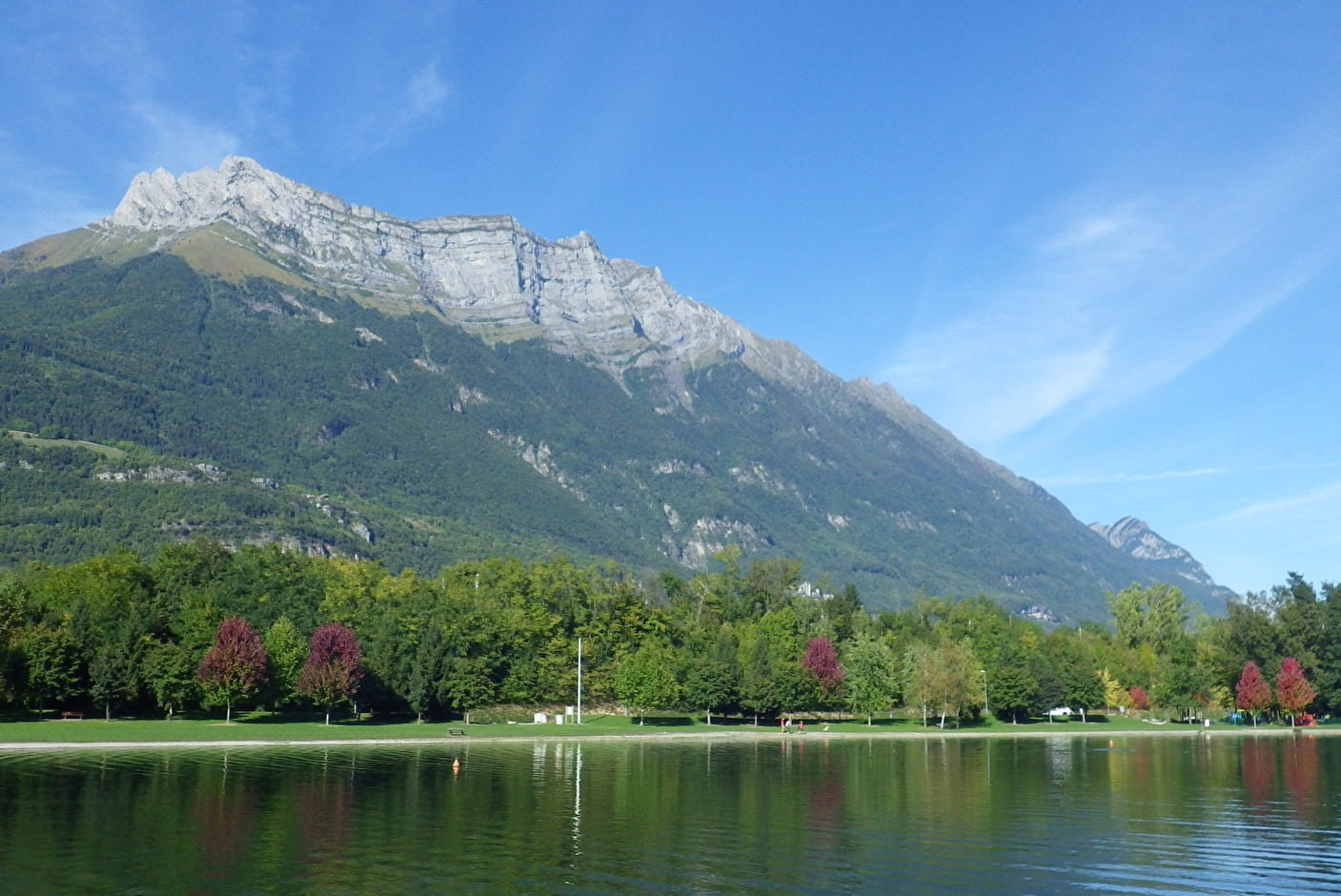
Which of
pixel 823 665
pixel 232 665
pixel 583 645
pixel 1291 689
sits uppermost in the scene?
pixel 583 645

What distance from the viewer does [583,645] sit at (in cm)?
15238

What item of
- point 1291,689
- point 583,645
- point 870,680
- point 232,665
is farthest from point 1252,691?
point 232,665

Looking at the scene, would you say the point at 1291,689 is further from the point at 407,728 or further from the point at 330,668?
the point at 330,668

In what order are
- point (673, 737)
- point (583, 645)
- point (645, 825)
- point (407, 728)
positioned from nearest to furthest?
point (645, 825) < point (407, 728) < point (673, 737) < point (583, 645)

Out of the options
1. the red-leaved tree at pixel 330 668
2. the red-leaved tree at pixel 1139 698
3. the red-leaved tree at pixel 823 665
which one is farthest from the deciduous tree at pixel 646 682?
the red-leaved tree at pixel 1139 698

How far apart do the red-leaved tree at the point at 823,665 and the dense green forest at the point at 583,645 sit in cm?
27

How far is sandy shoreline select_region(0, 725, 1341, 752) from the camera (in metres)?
89.1

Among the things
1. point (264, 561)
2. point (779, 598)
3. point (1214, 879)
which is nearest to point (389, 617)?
point (264, 561)

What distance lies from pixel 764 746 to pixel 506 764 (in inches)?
1429

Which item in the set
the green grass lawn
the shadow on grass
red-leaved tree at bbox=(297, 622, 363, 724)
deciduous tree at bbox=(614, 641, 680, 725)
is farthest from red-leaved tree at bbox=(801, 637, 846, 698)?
red-leaved tree at bbox=(297, 622, 363, 724)

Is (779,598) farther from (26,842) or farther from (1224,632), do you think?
(26,842)

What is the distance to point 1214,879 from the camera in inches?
1560

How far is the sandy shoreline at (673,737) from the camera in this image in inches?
3506

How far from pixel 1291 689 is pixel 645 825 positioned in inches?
5869
